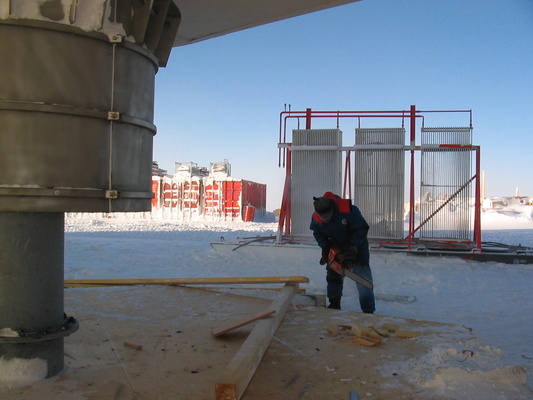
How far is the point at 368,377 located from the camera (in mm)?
3037

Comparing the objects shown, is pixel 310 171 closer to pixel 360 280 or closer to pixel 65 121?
pixel 360 280

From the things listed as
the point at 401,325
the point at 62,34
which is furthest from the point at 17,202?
the point at 401,325

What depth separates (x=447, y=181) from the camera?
10945 mm

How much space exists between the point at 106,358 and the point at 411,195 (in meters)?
9.04

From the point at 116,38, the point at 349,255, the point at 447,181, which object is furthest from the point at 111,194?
the point at 447,181

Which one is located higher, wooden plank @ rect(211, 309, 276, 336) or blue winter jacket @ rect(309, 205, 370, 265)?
blue winter jacket @ rect(309, 205, 370, 265)

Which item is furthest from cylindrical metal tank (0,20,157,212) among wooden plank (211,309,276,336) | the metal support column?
wooden plank (211,309,276,336)

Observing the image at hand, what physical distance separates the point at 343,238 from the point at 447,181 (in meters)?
5.96

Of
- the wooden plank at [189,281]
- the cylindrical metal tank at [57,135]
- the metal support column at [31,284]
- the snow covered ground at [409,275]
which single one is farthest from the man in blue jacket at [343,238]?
the metal support column at [31,284]

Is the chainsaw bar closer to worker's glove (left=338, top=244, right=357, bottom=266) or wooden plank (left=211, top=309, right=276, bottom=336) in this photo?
worker's glove (left=338, top=244, right=357, bottom=266)

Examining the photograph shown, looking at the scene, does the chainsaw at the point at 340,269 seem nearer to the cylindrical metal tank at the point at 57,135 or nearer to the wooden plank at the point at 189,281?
the wooden plank at the point at 189,281

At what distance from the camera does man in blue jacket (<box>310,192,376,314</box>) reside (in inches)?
229

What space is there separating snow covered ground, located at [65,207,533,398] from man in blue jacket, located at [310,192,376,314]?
1.91 feet

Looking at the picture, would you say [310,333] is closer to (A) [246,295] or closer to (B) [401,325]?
(B) [401,325]
